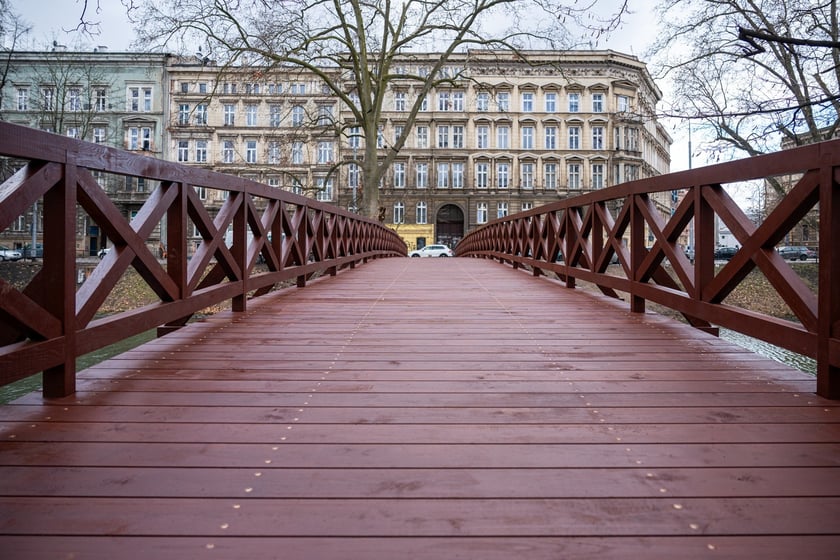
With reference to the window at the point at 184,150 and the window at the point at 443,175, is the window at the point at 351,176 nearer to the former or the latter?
the window at the point at 443,175

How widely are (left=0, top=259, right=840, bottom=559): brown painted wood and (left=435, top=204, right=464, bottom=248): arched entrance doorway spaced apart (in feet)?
138

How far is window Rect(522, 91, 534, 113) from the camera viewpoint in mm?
46531

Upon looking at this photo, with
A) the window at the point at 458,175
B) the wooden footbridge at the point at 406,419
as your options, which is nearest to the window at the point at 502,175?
the window at the point at 458,175

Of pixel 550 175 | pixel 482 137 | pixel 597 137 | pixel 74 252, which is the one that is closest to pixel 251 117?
pixel 482 137

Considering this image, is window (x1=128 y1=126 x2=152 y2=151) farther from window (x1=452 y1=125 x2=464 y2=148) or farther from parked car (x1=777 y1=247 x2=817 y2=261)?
parked car (x1=777 y1=247 x2=817 y2=261)

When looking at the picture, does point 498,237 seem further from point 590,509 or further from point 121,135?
point 121,135

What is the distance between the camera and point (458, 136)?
45750 millimetres

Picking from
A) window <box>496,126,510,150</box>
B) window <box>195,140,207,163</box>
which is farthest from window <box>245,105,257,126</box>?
window <box>496,126,510,150</box>

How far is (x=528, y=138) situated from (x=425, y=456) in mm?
46631

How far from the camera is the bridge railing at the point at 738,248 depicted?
2.67 meters

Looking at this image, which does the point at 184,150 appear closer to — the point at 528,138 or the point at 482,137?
the point at 482,137

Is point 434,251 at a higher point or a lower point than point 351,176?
lower

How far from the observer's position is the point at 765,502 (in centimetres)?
174

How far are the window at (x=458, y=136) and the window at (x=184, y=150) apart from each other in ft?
67.3
